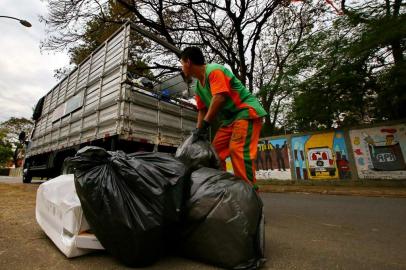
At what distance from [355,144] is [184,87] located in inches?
219

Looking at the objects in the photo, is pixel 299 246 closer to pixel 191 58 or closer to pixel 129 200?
pixel 129 200

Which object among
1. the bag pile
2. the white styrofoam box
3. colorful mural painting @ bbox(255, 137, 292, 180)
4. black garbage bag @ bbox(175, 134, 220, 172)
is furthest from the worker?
colorful mural painting @ bbox(255, 137, 292, 180)

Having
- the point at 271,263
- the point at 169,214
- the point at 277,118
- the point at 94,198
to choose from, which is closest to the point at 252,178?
the point at 271,263

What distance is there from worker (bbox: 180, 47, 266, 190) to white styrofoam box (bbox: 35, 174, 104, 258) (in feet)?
3.01

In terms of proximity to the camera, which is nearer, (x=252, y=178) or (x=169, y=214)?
(x=169, y=214)

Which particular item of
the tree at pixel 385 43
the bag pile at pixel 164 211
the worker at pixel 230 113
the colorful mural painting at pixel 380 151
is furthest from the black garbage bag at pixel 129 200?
the colorful mural painting at pixel 380 151

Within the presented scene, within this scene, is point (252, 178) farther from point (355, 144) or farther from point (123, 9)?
point (123, 9)

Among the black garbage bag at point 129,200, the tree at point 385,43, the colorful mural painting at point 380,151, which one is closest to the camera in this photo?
the black garbage bag at point 129,200

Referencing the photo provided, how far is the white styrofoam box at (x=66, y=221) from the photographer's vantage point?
140 centimetres

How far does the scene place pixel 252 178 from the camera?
2.02 meters

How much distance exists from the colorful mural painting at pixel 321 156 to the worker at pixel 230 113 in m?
6.87

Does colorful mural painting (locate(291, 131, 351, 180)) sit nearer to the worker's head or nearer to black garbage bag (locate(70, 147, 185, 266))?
the worker's head

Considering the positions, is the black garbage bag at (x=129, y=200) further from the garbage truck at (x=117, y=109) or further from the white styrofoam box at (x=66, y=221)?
the garbage truck at (x=117, y=109)

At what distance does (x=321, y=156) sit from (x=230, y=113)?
7.10 metres
